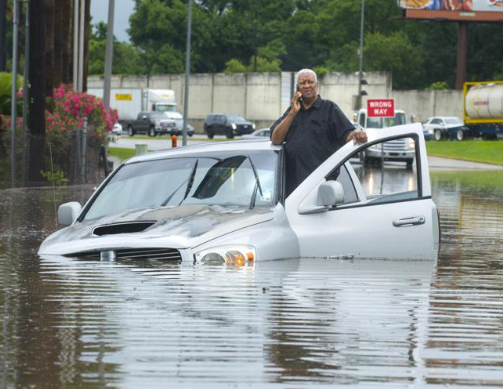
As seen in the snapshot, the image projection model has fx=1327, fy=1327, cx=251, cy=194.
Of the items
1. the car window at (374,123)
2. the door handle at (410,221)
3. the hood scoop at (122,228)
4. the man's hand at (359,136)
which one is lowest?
the car window at (374,123)

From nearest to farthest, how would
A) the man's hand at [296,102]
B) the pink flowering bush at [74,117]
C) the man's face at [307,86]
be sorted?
1. the man's hand at [296,102]
2. the man's face at [307,86]
3. the pink flowering bush at [74,117]

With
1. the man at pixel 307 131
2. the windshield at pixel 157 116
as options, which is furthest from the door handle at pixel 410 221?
the windshield at pixel 157 116

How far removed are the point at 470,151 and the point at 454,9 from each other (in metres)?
26.0

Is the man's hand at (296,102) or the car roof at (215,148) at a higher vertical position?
the man's hand at (296,102)

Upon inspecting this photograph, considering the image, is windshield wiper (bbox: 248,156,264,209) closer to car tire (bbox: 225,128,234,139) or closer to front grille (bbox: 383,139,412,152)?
front grille (bbox: 383,139,412,152)

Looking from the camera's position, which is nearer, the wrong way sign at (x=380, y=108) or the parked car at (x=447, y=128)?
the wrong way sign at (x=380, y=108)

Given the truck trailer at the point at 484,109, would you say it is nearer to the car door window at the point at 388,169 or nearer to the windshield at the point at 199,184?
the car door window at the point at 388,169

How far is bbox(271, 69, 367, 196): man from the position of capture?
11.0m

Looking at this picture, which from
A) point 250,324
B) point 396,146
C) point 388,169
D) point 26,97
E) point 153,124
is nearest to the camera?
point 250,324

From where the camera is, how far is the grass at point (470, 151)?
62.6 m

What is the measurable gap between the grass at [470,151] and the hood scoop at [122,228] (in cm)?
4903

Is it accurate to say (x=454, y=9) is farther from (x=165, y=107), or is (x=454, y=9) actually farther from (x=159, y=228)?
(x=159, y=228)

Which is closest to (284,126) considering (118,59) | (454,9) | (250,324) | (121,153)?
(250,324)

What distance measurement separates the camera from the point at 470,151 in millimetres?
68000
